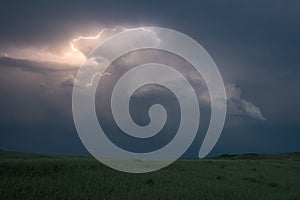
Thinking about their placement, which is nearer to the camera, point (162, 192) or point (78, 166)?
point (162, 192)

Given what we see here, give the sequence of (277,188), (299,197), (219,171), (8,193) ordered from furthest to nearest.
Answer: (219,171) → (277,188) → (299,197) → (8,193)

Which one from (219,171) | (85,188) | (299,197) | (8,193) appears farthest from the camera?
(219,171)

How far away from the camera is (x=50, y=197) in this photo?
47.5 ft

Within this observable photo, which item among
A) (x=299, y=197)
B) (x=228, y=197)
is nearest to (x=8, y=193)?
(x=228, y=197)

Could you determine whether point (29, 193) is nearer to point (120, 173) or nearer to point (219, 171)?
point (120, 173)

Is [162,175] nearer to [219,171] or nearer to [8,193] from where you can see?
[219,171]

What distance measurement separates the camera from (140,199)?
1552 cm

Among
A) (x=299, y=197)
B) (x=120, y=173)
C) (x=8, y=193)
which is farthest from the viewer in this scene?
(x=120, y=173)

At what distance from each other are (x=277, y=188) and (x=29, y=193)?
49.5 ft

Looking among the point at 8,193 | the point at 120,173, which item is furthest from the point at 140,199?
the point at 120,173

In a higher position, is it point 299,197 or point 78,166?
point 78,166

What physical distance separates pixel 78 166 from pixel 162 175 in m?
4.75

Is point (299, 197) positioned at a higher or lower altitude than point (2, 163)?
lower

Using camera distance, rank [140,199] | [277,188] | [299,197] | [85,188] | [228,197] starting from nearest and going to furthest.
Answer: [140,199]
[85,188]
[228,197]
[299,197]
[277,188]
